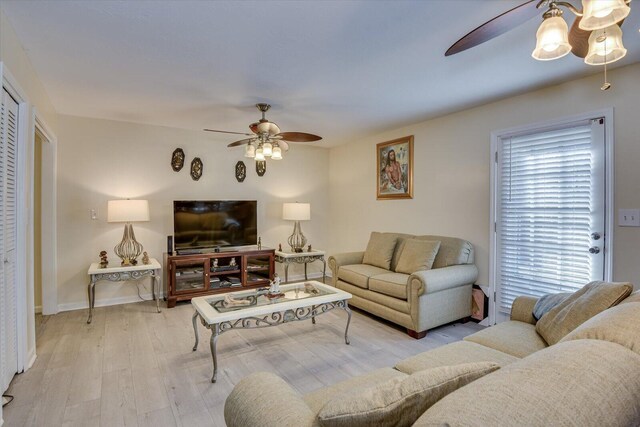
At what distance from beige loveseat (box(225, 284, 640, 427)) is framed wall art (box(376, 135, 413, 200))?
3283 mm

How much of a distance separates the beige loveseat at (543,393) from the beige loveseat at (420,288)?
189cm

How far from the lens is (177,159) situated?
15.1 ft

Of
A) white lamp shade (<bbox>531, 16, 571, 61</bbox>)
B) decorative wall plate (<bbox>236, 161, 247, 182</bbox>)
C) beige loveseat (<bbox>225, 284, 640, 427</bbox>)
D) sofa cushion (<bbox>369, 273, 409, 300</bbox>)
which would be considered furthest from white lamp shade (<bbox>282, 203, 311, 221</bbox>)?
white lamp shade (<bbox>531, 16, 571, 61</bbox>)

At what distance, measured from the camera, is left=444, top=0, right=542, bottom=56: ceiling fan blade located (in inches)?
51.9

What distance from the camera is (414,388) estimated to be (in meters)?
0.86

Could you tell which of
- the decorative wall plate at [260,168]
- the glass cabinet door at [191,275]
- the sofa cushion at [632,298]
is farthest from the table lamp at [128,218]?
the sofa cushion at [632,298]

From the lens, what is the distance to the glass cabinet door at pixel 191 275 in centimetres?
416

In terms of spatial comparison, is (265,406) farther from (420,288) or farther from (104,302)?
(104,302)

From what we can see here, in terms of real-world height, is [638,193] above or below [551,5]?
below

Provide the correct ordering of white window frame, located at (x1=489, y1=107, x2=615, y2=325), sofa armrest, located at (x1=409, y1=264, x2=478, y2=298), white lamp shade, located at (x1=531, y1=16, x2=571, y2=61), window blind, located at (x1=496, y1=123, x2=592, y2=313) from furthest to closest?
sofa armrest, located at (x1=409, y1=264, x2=478, y2=298) < window blind, located at (x1=496, y1=123, x2=592, y2=313) < white window frame, located at (x1=489, y1=107, x2=615, y2=325) < white lamp shade, located at (x1=531, y1=16, x2=571, y2=61)

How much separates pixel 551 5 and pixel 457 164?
262 cm

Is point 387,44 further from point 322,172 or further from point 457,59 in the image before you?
point 322,172

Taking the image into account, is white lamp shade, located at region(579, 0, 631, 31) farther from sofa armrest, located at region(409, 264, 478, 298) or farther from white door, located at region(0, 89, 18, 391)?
white door, located at region(0, 89, 18, 391)

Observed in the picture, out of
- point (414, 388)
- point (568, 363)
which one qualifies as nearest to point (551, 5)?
point (568, 363)
